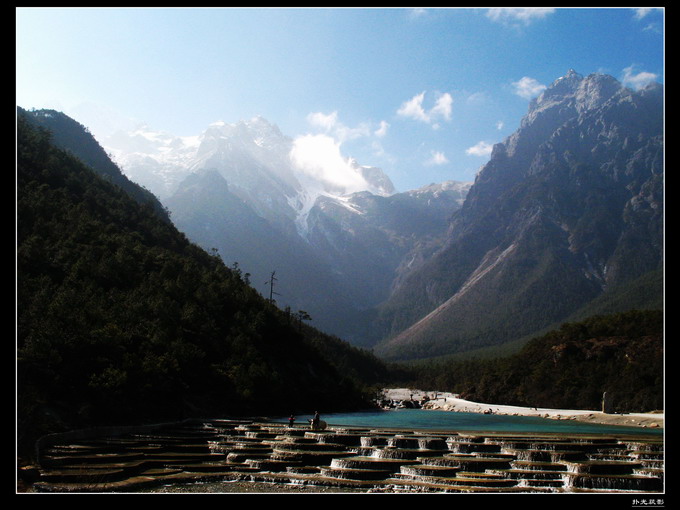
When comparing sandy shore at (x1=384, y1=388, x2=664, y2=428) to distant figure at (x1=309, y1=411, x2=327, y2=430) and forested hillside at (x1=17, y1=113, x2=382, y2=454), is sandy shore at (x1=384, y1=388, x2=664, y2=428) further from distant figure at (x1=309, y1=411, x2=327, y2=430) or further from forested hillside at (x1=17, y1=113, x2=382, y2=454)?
distant figure at (x1=309, y1=411, x2=327, y2=430)

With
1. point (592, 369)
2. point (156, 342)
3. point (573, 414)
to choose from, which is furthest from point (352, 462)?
point (592, 369)

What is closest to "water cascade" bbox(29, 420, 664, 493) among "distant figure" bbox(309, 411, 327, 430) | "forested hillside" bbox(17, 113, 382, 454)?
"distant figure" bbox(309, 411, 327, 430)

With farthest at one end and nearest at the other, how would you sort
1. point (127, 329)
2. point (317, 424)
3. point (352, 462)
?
point (127, 329)
point (317, 424)
point (352, 462)

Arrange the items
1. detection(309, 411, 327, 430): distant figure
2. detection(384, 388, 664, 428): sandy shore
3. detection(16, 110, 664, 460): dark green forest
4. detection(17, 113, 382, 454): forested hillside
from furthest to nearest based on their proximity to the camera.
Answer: detection(384, 388, 664, 428): sandy shore
detection(16, 110, 664, 460): dark green forest
detection(17, 113, 382, 454): forested hillside
detection(309, 411, 327, 430): distant figure

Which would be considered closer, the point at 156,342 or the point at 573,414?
the point at 156,342

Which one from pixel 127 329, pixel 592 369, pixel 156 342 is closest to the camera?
pixel 127 329

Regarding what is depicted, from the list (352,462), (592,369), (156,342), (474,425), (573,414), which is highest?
(156,342)

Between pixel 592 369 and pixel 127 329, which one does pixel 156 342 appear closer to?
pixel 127 329
